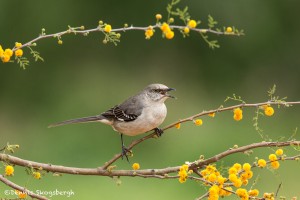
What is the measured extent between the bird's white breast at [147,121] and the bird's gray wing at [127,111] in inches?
3.2

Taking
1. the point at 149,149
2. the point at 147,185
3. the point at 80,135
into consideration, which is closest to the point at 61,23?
the point at 80,135

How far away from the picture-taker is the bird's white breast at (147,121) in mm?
6051

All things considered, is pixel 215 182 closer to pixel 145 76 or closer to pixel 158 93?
pixel 158 93

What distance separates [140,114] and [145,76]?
25.5ft

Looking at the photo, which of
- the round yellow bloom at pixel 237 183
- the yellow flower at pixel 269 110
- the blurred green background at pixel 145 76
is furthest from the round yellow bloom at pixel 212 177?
the blurred green background at pixel 145 76

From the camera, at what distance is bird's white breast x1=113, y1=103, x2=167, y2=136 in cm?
605

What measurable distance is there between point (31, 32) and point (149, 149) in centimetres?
344

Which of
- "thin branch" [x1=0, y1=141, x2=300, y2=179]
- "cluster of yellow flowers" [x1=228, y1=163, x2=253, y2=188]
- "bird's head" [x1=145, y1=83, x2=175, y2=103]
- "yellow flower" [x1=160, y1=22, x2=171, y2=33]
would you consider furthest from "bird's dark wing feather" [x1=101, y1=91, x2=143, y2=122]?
"yellow flower" [x1=160, y1=22, x2=171, y2=33]

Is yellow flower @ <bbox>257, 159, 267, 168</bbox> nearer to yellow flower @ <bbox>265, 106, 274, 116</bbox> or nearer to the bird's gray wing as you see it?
yellow flower @ <bbox>265, 106, 274, 116</bbox>

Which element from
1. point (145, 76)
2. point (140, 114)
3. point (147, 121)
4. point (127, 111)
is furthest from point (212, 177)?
point (145, 76)

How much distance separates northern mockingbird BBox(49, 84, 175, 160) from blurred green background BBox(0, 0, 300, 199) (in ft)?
13.8

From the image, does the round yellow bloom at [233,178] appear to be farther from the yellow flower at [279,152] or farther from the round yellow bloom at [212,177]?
the yellow flower at [279,152]

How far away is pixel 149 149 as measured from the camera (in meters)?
11.8

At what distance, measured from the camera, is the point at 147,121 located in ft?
20.1
